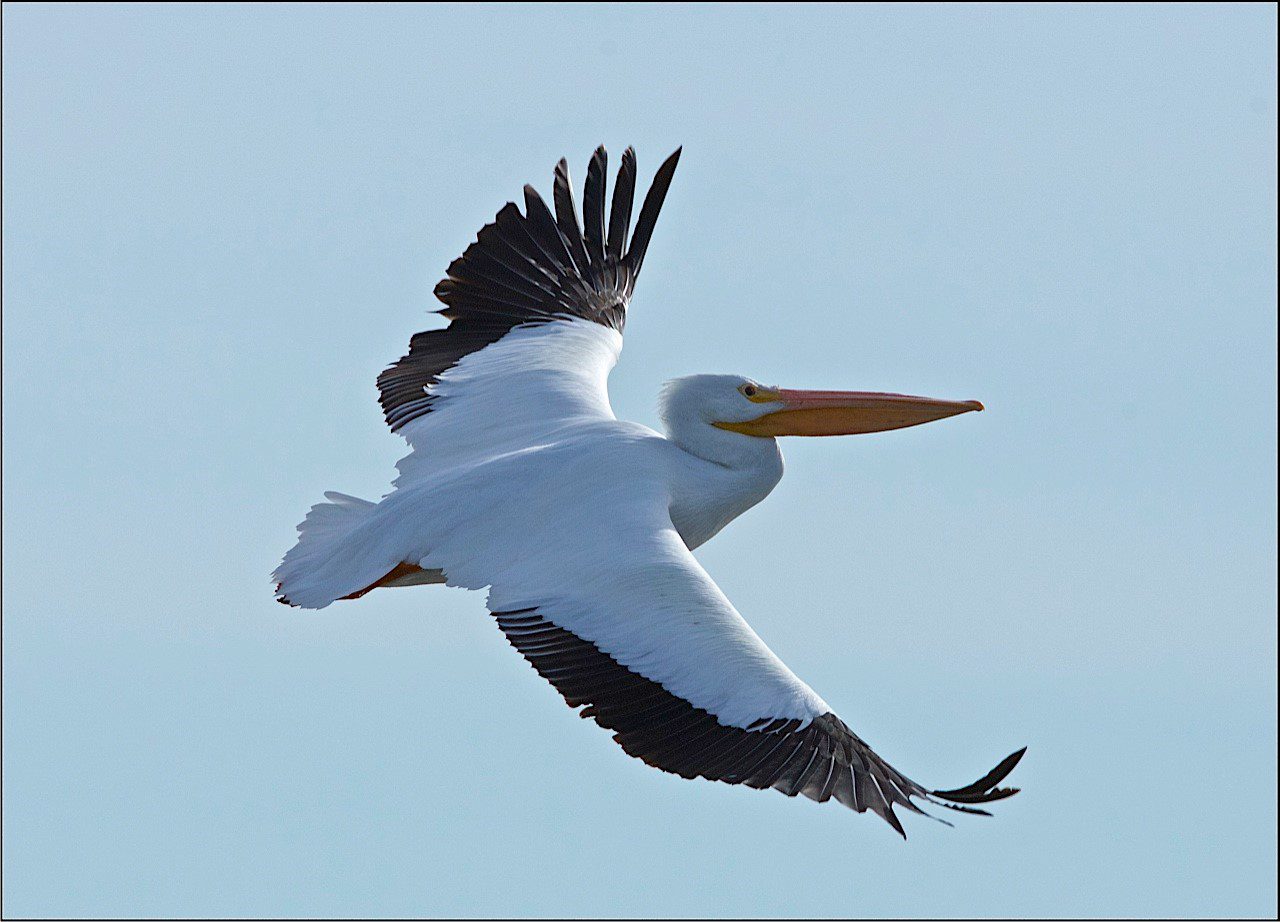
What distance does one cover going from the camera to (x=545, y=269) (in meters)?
11.8

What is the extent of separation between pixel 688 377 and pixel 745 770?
Result: 2656 mm

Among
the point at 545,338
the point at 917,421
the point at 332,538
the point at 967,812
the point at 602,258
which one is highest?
the point at 602,258

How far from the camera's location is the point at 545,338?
11281mm

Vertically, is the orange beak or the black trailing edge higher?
the orange beak

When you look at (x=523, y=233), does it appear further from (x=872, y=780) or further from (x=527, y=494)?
(x=872, y=780)

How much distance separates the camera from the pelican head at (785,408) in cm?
997

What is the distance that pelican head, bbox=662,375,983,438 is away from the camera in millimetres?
9969

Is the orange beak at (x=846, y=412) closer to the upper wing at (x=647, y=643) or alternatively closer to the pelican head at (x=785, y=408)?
the pelican head at (x=785, y=408)

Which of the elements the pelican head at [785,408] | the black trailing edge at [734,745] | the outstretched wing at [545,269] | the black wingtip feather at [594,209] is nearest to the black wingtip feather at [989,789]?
the black trailing edge at [734,745]

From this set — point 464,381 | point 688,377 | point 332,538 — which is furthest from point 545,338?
point 332,538

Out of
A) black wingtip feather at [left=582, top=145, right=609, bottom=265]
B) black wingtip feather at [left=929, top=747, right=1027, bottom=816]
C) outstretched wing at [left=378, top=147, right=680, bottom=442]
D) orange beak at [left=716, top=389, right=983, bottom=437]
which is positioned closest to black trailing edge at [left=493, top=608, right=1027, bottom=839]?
black wingtip feather at [left=929, top=747, right=1027, bottom=816]

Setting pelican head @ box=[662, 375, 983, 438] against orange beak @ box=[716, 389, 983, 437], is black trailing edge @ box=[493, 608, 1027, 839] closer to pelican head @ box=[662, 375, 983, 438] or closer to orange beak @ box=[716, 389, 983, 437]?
A: pelican head @ box=[662, 375, 983, 438]

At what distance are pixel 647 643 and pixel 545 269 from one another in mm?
3919

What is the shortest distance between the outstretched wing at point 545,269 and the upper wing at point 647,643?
87.4 inches
